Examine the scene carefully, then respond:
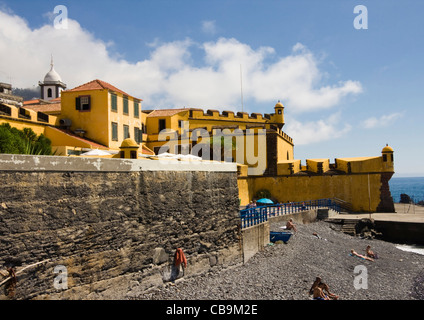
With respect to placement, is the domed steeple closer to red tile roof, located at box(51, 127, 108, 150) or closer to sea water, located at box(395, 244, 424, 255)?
red tile roof, located at box(51, 127, 108, 150)

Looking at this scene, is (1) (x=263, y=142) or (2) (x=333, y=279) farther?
(1) (x=263, y=142)

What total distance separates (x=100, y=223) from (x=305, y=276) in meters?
7.83

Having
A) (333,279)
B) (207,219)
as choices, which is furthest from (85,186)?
(333,279)

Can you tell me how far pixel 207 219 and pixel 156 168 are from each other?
9.00ft

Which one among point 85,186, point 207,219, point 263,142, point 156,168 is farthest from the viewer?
point 263,142

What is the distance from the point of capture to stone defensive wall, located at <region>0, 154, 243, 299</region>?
6.74 meters

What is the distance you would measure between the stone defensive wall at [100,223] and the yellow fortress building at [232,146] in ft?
44.5

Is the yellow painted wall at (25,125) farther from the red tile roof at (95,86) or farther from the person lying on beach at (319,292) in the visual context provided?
the person lying on beach at (319,292)

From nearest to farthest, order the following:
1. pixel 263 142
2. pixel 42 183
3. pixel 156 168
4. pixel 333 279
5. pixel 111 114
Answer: pixel 42 183 → pixel 156 168 → pixel 333 279 → pixel 111 114 → pixel 263 142

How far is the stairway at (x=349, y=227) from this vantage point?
72.6 feet

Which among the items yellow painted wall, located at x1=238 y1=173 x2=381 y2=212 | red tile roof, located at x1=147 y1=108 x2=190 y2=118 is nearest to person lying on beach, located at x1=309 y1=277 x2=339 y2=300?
yellow painted wall, located at x1=238 y1=173 x2=381 y2=212

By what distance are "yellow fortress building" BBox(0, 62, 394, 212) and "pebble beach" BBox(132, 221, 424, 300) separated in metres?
7.99
